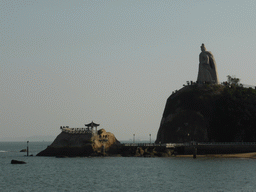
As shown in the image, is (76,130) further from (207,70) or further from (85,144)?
(207,70)

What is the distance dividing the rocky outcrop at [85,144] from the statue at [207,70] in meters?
55.9

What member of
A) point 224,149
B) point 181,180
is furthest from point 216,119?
point 181,180

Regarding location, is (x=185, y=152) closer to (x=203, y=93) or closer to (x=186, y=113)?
(x=186, y=113)

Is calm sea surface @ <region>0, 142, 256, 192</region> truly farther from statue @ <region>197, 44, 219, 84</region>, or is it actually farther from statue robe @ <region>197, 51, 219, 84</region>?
statue robe @ <region>197, 51, 219, 84</region>

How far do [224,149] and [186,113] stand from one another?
30.8 metres

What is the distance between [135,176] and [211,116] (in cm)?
7691

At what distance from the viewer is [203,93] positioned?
160 m

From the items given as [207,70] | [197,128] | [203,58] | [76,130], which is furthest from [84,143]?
[203,58]

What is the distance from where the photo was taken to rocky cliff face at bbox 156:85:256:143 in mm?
147750

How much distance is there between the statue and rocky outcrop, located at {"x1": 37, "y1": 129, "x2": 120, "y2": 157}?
55880 millimetres

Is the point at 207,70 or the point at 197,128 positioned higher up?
the point at 207,70

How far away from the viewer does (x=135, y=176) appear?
81438 millimetres

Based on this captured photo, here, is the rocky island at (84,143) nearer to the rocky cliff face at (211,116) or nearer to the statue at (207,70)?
the rocky cliff face at (211,116)

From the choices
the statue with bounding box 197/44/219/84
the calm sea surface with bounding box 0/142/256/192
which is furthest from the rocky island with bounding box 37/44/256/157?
the calm sea surface with bounding box 0/142/256/192
